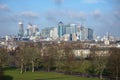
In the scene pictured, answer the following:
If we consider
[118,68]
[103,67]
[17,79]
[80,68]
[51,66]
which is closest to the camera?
[17,79]

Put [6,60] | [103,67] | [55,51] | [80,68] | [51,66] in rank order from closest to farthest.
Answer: [103,67] < [80,68] < [6,60] < [51,66] < [55,51]

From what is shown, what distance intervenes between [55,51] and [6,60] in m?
11.5

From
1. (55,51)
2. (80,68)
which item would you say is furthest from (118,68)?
(55,51)

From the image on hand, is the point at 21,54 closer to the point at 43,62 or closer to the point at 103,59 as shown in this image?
the point at 43,62

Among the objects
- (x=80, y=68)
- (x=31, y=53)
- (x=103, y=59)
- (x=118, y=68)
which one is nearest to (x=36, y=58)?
(x=31, y=53)

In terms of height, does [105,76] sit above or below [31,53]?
below

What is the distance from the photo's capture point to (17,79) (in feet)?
116

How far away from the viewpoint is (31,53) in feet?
166

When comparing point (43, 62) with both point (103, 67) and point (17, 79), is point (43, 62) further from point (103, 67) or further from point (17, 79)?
point (17, 79)

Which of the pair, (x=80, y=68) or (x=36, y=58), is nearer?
(x=80, y=68)

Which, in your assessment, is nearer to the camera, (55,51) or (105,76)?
(105,76)

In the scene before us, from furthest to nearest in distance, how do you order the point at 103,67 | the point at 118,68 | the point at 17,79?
the point at 103,67, the point at 118,68, the point at 17,79

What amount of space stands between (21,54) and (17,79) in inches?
591

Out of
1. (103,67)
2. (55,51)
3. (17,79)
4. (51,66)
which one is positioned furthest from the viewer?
(55,51)
